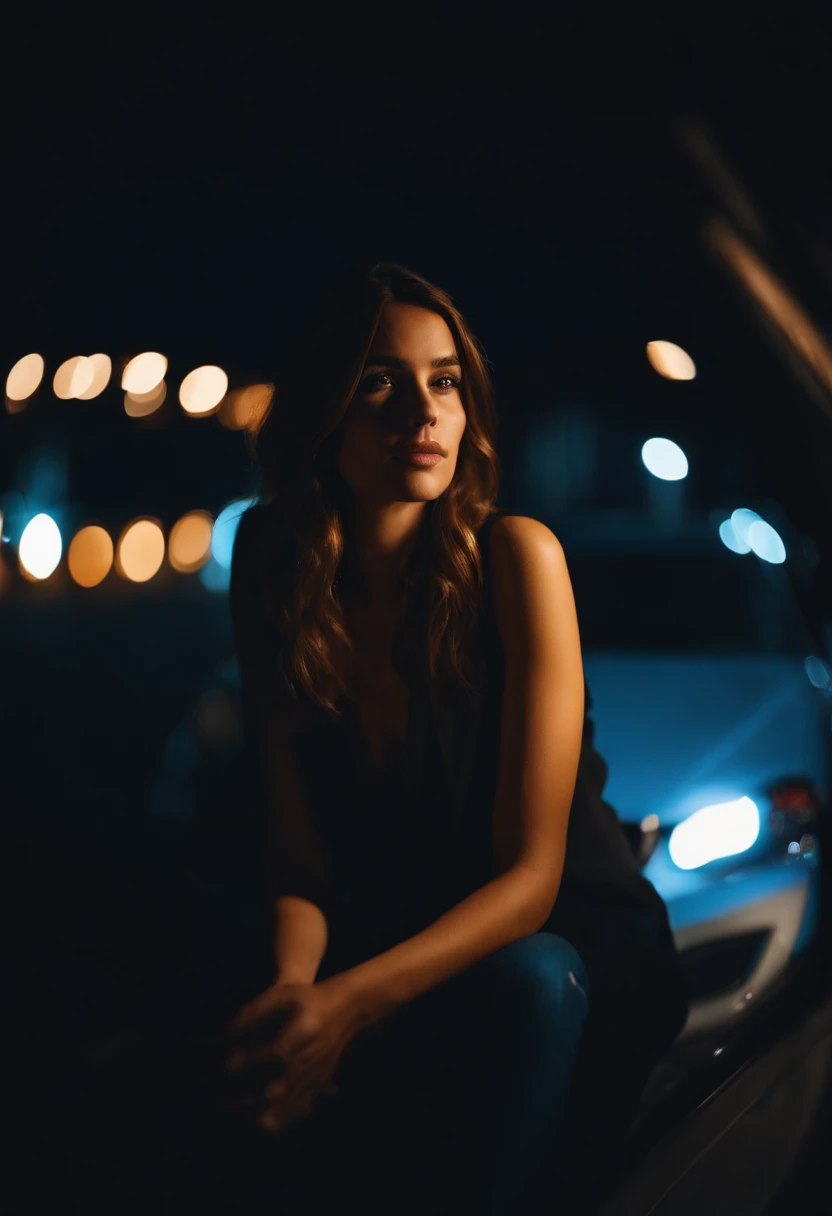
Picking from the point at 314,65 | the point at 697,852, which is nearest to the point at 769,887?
the point at 697,852

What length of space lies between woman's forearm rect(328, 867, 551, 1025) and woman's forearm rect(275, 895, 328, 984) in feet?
0.57

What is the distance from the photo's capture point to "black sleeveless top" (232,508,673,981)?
1.24 meters

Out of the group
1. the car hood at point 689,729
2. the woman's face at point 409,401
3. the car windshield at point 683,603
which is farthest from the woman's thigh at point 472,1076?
the car windshield at point 683,603

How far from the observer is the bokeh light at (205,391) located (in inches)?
70.9

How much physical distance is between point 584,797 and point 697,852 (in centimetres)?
124

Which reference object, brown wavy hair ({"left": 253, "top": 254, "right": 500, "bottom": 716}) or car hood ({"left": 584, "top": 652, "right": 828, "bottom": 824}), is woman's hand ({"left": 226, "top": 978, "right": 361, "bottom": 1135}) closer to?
brown wavy hair ({"left": 253, "top": 254, "right": 500, "bottom": 716})

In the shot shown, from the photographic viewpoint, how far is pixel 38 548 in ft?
4.16

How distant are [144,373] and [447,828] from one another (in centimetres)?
94

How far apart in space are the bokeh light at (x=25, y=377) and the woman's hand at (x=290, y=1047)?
0.71 m

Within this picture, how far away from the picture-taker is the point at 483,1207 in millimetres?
1062

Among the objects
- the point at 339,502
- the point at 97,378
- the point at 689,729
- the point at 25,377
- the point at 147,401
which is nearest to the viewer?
the point at 25,377

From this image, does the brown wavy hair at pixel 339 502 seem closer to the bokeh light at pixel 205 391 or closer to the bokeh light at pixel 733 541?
the bokeh light at pixel 205 391

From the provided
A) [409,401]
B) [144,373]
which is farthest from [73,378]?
[409,401]

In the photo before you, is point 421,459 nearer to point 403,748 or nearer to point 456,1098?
point 403,748
